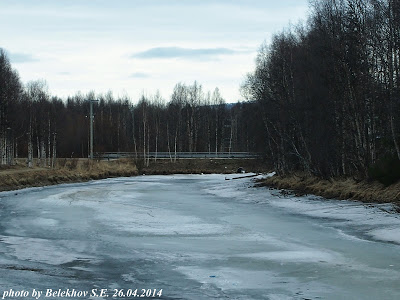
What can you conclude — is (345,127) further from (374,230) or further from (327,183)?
(374,230)

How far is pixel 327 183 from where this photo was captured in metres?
30.3

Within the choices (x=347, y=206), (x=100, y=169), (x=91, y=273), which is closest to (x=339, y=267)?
(x=91, y=273)

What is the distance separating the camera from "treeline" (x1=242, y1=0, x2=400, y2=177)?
2636cm

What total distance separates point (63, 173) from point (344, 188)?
31.5 metres

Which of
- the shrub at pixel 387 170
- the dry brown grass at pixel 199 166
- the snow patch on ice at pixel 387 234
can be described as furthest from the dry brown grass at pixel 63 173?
the snow patch on ice at pixel 387 234

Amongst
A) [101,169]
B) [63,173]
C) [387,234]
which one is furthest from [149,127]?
[387,234]

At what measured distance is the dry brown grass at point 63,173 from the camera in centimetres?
4288

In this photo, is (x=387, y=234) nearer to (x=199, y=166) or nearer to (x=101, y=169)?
(x=101, y=169)

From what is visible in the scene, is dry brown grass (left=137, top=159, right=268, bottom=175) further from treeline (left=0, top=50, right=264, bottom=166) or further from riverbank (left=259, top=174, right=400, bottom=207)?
riverbank (left=259, top=174, right=400, bottom=207)

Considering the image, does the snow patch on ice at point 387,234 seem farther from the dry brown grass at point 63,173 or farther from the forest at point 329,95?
the dry brown grass at point 63,173

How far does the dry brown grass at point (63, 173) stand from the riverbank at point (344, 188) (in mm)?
18246

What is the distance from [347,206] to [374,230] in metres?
5.93

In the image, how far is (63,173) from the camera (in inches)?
2090

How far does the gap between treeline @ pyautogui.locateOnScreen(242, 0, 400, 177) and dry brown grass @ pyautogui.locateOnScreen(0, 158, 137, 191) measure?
60.5 feet
